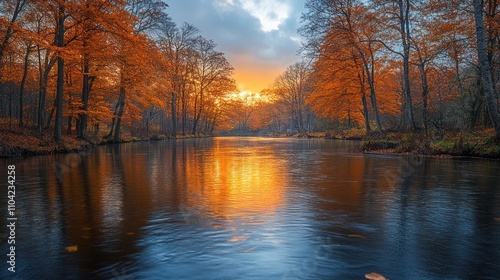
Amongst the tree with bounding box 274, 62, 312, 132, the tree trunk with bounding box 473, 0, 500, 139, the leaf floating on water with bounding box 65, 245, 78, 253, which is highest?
the tree with bounding box 274, 62, 312, 132

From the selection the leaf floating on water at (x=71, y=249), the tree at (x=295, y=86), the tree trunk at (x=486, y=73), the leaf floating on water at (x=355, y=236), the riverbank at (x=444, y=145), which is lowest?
the leaf floating on water at (x=355, y=236)

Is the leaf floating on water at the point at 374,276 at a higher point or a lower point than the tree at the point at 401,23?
lower

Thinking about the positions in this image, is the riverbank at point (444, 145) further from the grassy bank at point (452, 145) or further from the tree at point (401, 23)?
the tree at point (401, 23)

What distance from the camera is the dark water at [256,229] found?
3.60 metres

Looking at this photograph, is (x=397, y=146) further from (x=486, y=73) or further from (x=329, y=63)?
(x=329, y=63)

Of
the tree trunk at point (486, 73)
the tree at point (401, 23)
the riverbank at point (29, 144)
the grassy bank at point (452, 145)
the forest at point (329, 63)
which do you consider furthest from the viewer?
the tree at point (401, 23)

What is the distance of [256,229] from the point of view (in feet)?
16.4

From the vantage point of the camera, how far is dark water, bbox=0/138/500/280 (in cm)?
360

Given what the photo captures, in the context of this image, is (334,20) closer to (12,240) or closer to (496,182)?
(496,182)

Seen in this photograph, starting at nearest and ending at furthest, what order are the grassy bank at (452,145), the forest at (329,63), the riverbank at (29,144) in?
the grassy bank at (452,145) → the riverbank at (29,144) → the forest at (329,63)

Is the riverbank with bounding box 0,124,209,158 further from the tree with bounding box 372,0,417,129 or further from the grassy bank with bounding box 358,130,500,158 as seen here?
the tree with bounding box 372,0,417,129

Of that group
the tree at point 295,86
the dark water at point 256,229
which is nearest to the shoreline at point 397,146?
the dark water at point 256,229

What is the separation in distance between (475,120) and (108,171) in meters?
20.3

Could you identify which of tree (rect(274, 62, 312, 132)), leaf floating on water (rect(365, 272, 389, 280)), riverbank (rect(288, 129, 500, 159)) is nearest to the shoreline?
riverbank (rect(288, 129, 500, 159))
